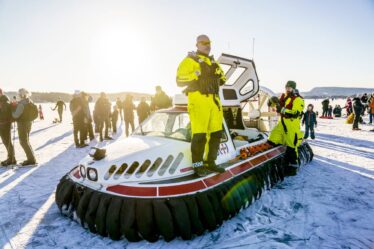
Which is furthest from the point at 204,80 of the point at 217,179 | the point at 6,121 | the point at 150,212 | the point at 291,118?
the point at 6,121

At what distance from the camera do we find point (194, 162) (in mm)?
3020

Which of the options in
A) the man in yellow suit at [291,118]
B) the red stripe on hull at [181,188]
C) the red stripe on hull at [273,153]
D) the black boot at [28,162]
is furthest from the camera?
the black boot at [28,162]

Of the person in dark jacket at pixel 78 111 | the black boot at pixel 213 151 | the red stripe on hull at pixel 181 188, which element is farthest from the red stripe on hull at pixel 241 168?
the person in dark jacket at pixel 78 111

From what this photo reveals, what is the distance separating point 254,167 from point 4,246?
3.31 meters

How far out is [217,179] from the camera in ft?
10.4

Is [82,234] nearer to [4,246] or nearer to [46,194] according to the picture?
[4,246]

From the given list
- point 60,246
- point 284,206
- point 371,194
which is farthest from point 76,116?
point 371,194

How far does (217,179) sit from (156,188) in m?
0.84

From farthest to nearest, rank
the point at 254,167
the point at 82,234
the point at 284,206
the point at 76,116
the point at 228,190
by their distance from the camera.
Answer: the point at 76,116 < the point at 254,167 < the point at 284,206 < the point at 228,190 < the point at 82,234

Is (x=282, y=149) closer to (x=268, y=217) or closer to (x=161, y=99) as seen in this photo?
(x=268, y=217)

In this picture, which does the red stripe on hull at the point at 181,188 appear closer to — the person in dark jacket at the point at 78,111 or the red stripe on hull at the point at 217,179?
the red stripe on hull at the point at 217,179

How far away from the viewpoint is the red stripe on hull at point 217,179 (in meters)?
3.04

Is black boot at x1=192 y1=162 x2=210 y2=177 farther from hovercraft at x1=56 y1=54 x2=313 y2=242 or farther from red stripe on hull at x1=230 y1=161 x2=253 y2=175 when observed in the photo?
red stripe on hull at x1=230 y1=161 x2=253 y2=175

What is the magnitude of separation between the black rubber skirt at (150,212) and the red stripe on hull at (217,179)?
0.07 metres
